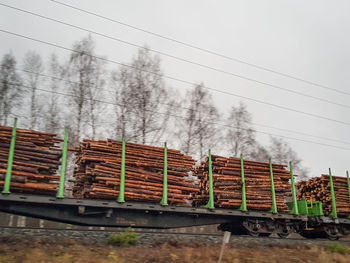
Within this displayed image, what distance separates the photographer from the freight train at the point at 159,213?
25.8ft

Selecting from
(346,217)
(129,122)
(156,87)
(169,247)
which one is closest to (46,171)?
(169,247)

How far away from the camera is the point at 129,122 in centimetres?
2155

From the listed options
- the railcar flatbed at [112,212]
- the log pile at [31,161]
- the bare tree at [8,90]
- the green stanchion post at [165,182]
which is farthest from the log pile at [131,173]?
the bare tree at [8,90]

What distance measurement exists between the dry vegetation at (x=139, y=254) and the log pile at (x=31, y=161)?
1318 millimetres

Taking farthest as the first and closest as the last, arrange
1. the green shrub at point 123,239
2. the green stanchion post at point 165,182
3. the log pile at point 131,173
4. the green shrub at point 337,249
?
the green shrub at point 337,249 < the green stanchion post at point 165,182 < the log pile at point 131,173 < the green shrub at point 123,239

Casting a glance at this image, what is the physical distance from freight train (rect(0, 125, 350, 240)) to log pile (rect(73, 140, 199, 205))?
21 cm

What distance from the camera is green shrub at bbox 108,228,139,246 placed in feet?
27.3

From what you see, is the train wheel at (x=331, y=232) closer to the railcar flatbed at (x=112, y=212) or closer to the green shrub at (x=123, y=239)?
the railcar flatbed at (x=112, y=212)

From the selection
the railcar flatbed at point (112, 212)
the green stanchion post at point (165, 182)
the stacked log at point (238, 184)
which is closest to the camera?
the railcar flatbed at point (112, 212)

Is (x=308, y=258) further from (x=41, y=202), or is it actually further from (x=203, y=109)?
(x=203, y=109)

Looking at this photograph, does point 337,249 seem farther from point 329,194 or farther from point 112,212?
point 112,212

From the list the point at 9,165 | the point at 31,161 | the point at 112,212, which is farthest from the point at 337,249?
the point at 9,165

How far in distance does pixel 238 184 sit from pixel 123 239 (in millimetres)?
4344

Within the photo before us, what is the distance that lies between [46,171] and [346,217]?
1172cm
